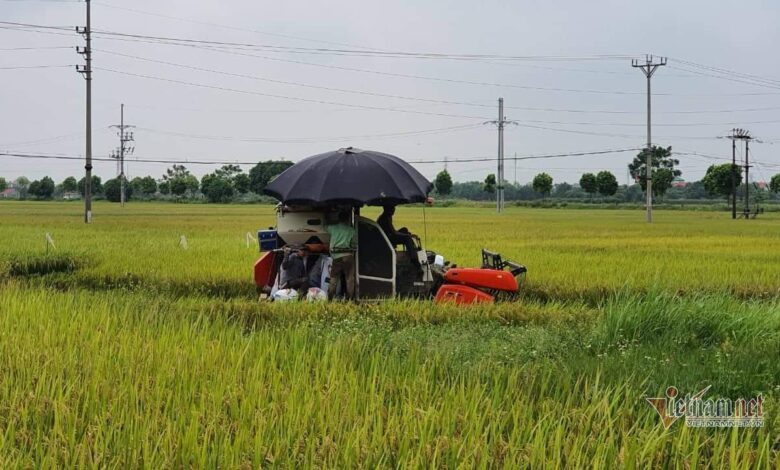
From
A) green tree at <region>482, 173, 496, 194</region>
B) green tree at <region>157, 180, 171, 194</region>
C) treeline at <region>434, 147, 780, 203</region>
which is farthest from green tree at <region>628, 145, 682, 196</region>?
green tree at <region>157, 180, 171, 194</region>

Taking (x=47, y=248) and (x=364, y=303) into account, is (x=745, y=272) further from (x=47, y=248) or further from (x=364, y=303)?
(x=47, y=248)

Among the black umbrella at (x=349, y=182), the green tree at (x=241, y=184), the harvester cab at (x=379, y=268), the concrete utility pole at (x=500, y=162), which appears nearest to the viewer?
the black umbrella at (x=349, y=182)

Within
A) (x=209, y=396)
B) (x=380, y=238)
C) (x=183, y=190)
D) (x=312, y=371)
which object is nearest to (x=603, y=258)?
(x=380, y=238)

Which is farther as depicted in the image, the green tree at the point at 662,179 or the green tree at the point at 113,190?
the green tree at the point at 113,190

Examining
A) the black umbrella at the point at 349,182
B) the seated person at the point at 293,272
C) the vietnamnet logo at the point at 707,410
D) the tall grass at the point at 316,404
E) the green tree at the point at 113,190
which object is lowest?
the vietnamnet logo at the point at 707,410

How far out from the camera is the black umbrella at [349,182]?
22.7 feet

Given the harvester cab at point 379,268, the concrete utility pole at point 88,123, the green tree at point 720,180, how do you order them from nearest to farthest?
the harvester cab at point 379,268 < the concrete utility pole at point 88,123 < the green tree at point 720,180

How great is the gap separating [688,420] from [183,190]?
9127 cm

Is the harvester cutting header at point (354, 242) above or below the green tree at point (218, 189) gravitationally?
below

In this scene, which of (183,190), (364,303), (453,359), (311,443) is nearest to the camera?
(311,443)

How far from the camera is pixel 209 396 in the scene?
10.4ft

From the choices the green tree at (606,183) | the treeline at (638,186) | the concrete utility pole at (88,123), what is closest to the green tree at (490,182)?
the treeline at (638,186)

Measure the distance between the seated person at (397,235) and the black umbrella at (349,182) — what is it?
12.5 inches

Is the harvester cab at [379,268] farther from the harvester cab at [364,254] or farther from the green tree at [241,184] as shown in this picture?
the green tree at [241,184]
